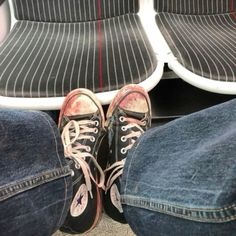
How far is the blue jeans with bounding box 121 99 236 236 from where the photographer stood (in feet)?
1.50

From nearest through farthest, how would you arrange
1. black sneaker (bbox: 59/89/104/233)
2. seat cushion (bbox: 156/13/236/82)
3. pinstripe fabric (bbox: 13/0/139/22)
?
1. black sneaker (bbox: 59/89/104/233)
2. seat cushion (bbox: 156/13/236/82)
3. pinstripe fabric (bbox: 13/0/139/22)

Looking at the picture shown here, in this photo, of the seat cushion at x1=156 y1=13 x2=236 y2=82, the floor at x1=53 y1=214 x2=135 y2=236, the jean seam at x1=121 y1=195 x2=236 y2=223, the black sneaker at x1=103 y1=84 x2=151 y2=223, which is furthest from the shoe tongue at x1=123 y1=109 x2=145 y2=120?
the jean seam at x1=121 y1=195 x2=236 y2=223

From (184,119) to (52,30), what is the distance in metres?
0.85

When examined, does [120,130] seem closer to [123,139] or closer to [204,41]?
[123,139]

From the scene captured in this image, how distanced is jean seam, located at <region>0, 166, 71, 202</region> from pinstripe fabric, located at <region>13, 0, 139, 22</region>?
908 mm

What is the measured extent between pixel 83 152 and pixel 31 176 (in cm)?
42

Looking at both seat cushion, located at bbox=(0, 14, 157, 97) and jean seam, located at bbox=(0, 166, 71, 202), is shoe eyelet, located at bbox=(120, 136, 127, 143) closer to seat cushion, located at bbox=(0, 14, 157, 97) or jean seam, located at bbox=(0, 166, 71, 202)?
seat cushion, located at bbox=(0, 14, 157, 97)

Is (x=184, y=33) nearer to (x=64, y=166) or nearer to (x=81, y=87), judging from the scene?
(x=81, y=87)

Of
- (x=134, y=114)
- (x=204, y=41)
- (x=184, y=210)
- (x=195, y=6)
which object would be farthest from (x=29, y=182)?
(x=195, y=6)

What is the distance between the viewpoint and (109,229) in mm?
983

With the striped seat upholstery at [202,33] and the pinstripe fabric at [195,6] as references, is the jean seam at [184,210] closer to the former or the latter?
the striped seat upholstery at [202,33]

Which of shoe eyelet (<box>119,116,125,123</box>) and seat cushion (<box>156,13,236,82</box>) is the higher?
seat cushion (<box>156,13,236,82</box>)

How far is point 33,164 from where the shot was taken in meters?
0.55

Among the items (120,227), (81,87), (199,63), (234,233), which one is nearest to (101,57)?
(81,87)
